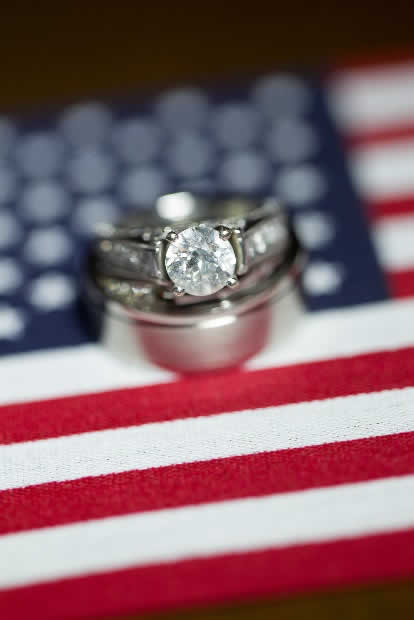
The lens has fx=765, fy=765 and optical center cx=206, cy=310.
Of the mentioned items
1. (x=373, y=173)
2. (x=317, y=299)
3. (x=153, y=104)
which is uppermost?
(x=153, y=104)

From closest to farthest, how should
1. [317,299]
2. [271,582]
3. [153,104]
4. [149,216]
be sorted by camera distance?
1. [271,582]
2. [317,299]
3. [149,216]
4. [153,104]

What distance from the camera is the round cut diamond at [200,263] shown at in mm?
790

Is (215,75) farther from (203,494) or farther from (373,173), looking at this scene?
(203,494)

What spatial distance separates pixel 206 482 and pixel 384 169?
631 millimetres

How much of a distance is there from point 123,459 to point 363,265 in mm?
418

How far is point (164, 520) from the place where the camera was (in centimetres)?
69

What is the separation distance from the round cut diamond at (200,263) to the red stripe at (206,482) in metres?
0.18

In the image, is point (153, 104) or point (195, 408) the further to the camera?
point (153, 104)

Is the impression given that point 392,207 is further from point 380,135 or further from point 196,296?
point 196,296

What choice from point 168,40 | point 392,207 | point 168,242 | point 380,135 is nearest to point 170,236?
point 168,242

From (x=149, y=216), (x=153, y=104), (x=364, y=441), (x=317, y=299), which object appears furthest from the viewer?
(x=153, y=104)

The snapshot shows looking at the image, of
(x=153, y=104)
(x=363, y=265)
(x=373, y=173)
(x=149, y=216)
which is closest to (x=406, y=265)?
(x=363, y=265)

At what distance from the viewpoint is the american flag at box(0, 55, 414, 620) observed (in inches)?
25.6

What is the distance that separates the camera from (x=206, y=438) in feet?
2.52
